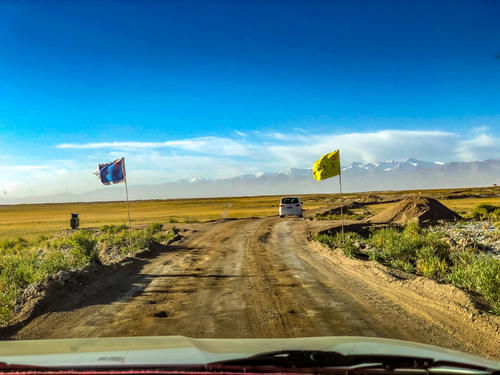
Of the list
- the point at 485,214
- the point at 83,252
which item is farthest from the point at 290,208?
the point at 83,252

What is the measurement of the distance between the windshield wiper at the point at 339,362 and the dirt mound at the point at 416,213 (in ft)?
77.7

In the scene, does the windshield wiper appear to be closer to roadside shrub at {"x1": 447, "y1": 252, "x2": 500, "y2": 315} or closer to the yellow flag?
roadside shrub at {"x1": 447, "y1": 252, "x2": 500, "y2": 315}

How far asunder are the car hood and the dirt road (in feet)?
7.03

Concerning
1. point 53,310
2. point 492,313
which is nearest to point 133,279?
point 53,310

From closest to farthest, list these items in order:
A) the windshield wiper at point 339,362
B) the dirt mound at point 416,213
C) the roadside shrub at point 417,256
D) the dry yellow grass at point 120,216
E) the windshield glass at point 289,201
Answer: the windshield wiper at point 339,362, the roadside shrub at point 417,256, the dirt mound at point 416,213, the windshield glass at point 289,201, the dry yellow grass at point 120,216

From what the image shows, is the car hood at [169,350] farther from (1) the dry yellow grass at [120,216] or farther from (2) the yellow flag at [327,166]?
(1) the dry yellow grass at [120,216]


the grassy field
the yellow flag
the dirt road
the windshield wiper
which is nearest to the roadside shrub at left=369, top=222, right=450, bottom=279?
the dirt road

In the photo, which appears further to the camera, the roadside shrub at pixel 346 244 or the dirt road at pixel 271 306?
the roadside shrub at pixel 346 244

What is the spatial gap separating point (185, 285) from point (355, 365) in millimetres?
7015

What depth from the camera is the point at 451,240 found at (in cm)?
1540

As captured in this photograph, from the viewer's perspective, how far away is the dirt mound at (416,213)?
25375mm

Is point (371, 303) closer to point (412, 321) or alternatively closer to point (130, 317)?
point (412, 321)

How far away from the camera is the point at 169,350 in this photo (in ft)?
9.30

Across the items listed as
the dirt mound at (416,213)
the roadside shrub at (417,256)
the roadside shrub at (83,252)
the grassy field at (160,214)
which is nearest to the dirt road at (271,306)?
the roadside shrub at (417,256)
